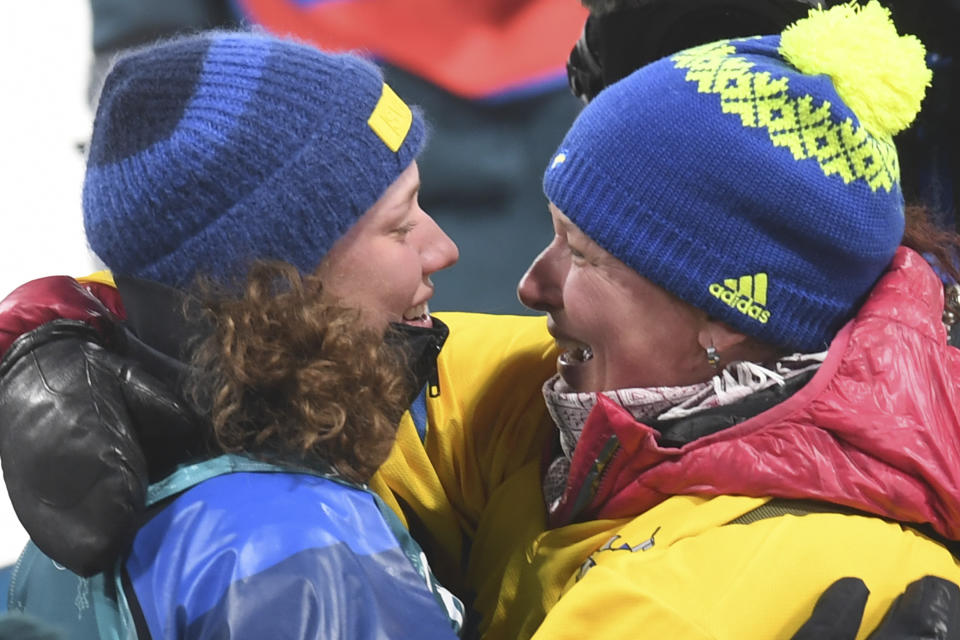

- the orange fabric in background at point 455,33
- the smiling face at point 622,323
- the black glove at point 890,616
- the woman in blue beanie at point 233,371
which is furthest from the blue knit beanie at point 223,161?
the orange fabric in background at point 455,33

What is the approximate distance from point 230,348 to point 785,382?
577mm

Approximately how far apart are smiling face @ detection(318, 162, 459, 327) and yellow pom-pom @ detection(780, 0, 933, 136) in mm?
444

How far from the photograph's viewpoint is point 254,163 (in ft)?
3.36

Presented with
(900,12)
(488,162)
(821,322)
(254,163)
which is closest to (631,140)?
(821,322)

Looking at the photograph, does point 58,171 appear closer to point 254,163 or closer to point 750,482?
point 254,163

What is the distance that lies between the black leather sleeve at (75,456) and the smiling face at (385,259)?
0.75ft

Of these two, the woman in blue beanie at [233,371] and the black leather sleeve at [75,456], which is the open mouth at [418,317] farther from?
the black leather sleeve at [75,456]

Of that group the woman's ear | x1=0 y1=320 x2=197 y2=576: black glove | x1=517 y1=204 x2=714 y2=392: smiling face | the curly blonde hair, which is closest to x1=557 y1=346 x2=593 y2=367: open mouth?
x1=517 y1=204 x2=714 y2=392: smiling face

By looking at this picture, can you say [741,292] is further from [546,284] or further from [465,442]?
[465,442]

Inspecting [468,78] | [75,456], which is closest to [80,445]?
[75,456]

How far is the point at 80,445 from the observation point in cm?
91

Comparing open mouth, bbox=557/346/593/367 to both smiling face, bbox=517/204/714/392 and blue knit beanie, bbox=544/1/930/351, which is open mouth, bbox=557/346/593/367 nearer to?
smiling face, bbox=517/204/714/392

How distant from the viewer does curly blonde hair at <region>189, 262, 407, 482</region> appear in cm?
99

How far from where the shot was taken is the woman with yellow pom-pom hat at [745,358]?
1033mm
